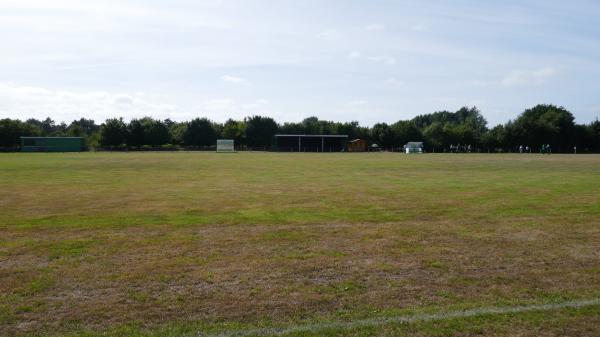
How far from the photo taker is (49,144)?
11300 centimetres

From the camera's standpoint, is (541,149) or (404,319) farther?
(541,149)

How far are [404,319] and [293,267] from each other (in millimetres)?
2746

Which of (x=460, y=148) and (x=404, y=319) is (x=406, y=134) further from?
(x=404, y=319)

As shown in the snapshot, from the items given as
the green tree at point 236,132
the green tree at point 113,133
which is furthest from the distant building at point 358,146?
the green tree at point 113,133

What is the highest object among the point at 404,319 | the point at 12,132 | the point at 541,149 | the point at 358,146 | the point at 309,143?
the point at 12,132

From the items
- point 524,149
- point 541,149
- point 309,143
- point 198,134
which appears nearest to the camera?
point 541,149

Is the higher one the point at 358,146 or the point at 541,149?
the point at 358,146

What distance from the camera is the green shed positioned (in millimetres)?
112081

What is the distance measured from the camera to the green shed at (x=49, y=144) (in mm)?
112081

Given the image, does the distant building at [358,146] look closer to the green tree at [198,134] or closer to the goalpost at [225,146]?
the goalpost at [225,146]

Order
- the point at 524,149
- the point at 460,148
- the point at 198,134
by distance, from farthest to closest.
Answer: the point at 198,134 → the point at 460,148 → the point at 524,149

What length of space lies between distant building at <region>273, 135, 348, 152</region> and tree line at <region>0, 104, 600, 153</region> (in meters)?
10.5

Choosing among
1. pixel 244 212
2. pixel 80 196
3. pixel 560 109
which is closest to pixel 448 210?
pixel 244 212

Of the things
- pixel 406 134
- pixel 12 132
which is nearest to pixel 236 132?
pixel 406 134
